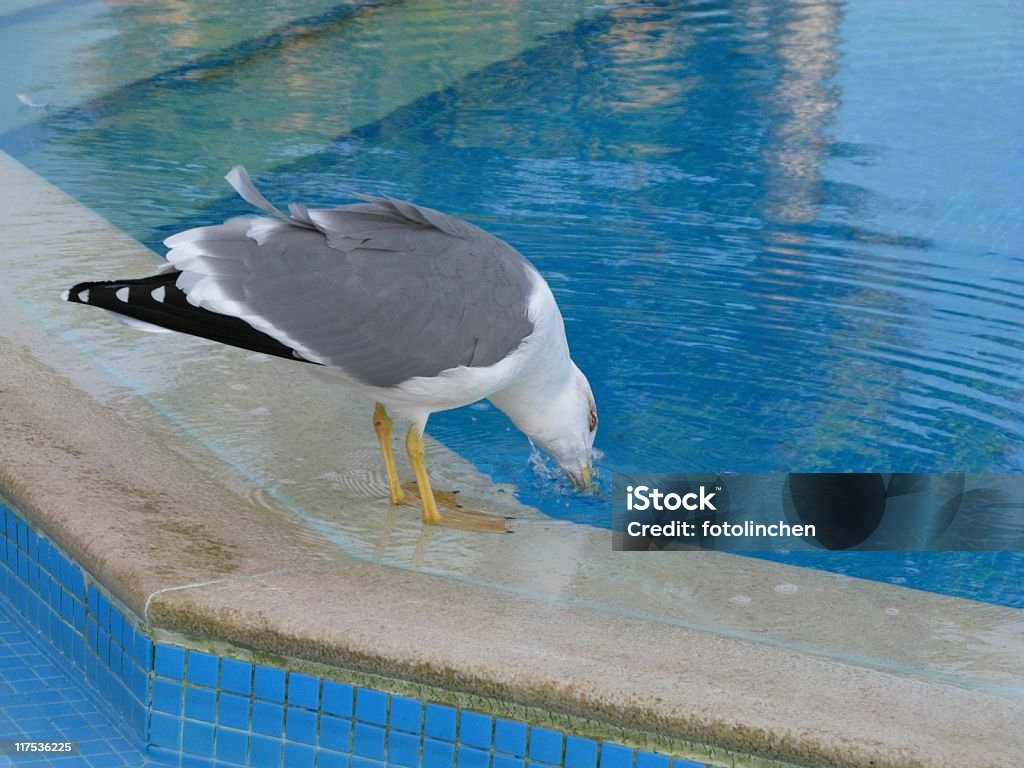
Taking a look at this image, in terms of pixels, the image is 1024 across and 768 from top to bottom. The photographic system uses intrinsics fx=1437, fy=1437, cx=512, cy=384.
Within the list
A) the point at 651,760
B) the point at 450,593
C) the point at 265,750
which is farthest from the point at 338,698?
the point at 651,760

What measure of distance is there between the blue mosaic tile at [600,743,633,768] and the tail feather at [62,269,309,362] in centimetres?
99

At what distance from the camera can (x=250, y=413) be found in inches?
133

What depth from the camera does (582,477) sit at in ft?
10.4

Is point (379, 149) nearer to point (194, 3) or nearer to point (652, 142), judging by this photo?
point (652, 142)

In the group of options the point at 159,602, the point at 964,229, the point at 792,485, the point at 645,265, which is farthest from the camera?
the point at 964,229

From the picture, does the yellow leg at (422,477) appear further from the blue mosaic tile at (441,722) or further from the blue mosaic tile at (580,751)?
the blue mosaic tile at (580,751)

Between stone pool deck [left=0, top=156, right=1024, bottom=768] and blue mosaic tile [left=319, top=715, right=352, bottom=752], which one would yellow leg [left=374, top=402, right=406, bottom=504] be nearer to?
stone pool deck [left=0, top=156, right=1024, bottom=768]

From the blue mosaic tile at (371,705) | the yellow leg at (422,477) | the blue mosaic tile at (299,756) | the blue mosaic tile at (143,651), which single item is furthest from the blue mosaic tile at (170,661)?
the yellow leg at (422,477)

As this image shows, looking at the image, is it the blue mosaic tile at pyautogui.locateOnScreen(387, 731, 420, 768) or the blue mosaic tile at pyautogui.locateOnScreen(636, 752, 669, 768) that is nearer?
the blue mosaic tile at pyautogui.locateOnScreen(636, 752, 669, 768)

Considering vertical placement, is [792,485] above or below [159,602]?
below

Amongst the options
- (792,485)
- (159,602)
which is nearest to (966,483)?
(792,485)

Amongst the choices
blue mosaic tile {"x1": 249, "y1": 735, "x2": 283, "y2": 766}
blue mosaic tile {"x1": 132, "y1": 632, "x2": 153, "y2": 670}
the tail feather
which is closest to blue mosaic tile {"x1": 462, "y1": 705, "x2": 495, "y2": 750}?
blue mosaic tile {"x1": 249, "y1": 735, "x2": 283, "y2": 766}

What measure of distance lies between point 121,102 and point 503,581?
464 centimetres
